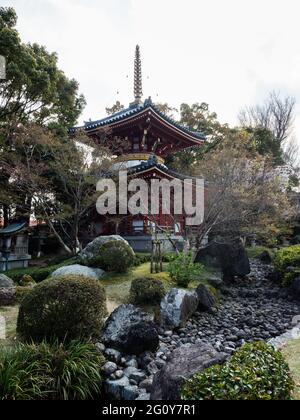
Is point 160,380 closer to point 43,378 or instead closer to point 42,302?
point 43,378

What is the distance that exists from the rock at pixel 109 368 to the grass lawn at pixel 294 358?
3067 millimetres

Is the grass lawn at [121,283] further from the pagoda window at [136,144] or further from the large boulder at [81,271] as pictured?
Result: the pagoda window at [136,144]

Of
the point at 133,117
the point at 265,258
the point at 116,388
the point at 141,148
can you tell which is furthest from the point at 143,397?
the point at 141,148

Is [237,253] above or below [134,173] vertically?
below

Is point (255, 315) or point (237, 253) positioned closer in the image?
point (255, 315)

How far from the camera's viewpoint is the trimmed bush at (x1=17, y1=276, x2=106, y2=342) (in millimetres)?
6012

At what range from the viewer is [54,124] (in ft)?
71.6

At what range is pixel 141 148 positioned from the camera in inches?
827

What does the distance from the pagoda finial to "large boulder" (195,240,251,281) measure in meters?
14.3

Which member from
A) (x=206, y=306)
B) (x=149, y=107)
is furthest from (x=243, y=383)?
(x=149, y=107)

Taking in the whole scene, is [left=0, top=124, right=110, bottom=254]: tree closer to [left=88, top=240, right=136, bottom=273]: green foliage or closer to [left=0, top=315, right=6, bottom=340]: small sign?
[left=88, top=240, right=136, bottom=273]: green foliage
